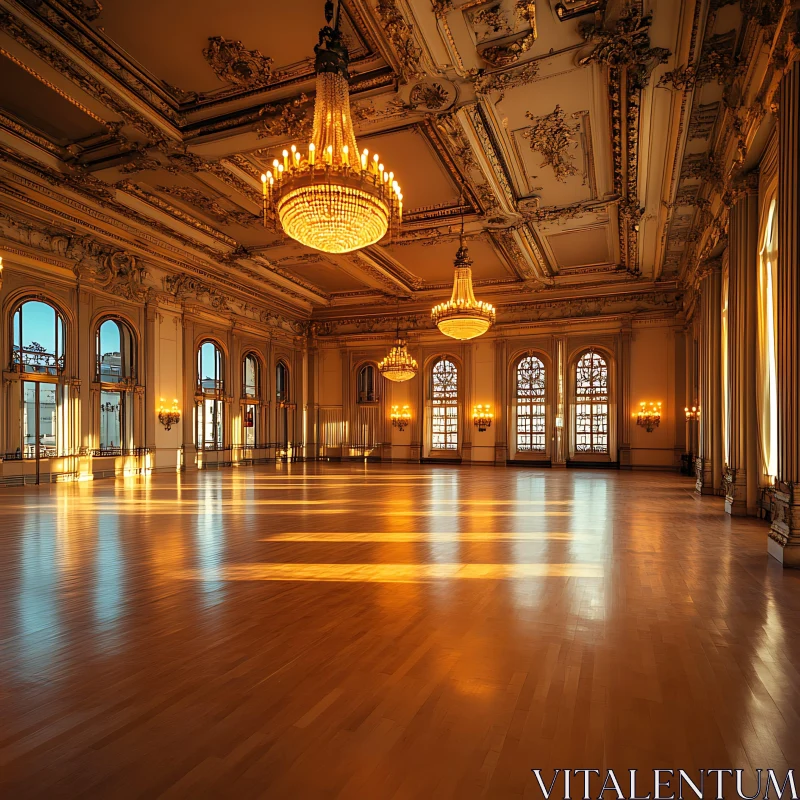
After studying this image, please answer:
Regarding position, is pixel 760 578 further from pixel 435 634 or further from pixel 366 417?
pixel 366 417

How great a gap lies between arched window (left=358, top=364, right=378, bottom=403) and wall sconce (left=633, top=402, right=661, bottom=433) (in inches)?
354

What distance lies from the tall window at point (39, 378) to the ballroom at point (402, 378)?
2.9 inches

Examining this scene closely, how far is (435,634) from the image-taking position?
10.1 ft

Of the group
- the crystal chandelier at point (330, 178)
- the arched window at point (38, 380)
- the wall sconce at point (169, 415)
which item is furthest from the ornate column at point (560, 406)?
the arched window at point (38, 380)

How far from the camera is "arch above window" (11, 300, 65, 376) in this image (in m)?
10.9

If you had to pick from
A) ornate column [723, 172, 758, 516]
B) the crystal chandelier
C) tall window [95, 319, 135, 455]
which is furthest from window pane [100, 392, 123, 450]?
ornate column [723, 172, 758, 516]

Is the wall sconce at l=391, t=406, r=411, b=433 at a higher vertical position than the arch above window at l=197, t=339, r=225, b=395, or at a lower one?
lower

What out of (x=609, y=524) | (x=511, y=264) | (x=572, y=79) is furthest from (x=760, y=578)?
(x=511, y=264)

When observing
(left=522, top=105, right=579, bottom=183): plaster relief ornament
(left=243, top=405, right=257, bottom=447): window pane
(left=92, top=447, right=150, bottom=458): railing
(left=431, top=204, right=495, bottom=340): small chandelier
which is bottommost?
(left=92, top=447, right=150, bottom=458): railing

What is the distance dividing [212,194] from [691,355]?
41.5 feet

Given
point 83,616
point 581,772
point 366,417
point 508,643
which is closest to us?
point 581,772

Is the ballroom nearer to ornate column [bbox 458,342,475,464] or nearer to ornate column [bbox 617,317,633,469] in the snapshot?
ornate column [bbox 617,317,633,469]

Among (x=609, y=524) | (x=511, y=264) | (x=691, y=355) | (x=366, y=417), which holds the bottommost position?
(x=609, y=524)

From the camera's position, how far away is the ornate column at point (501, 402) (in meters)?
18.3
